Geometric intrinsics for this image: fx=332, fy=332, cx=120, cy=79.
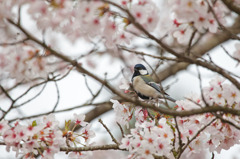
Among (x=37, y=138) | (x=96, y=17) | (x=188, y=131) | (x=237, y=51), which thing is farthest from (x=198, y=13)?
(x=37, y=138)

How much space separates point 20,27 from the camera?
1.78 meters

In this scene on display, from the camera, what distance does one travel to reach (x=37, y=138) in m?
2.46

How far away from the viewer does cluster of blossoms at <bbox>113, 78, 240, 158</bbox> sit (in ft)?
7.71

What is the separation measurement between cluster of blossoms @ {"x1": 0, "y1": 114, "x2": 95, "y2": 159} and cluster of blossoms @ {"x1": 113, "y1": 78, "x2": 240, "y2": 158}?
482 millimetres

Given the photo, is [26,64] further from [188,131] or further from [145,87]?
[145,87]

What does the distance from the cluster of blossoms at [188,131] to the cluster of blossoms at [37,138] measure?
48 cm

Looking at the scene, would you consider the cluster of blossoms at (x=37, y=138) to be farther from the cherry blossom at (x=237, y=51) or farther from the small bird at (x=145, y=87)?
the small bird at (x=145, y=87)

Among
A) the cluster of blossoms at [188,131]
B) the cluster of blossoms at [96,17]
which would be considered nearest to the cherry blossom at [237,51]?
the cluster of blossoms at [188,131]

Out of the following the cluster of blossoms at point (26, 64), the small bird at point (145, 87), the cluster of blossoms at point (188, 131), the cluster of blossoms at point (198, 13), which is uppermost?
the small bird at point (145, 87)

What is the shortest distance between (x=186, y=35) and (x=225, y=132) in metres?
0.82

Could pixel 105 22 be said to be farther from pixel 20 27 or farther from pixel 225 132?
pixel 225 132

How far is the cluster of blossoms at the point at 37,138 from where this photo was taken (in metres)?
2.40

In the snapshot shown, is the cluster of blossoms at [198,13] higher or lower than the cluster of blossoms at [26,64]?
lower

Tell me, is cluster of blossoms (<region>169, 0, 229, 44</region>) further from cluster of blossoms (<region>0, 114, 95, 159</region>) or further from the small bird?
the small bird
